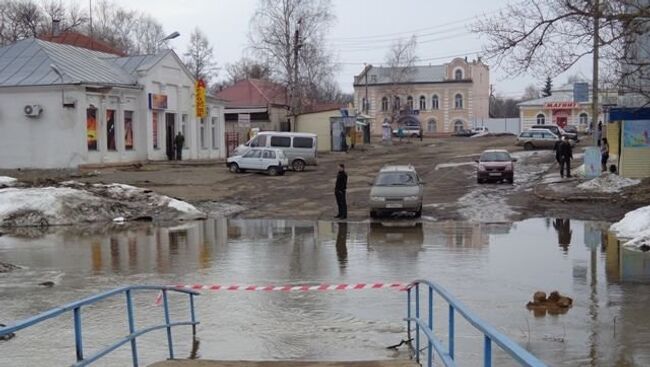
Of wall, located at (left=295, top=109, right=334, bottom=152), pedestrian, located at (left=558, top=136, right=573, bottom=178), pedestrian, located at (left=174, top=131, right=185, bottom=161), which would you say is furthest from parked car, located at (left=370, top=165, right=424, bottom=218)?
wall, located at (left=295, top=109, right=334, bottom=152)

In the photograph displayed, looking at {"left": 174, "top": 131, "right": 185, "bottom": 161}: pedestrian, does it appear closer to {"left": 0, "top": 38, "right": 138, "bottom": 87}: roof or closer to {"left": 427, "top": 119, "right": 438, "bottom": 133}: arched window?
Result: {"left": 0, "top": 38, "right": 138, "bottom": 87}: roof

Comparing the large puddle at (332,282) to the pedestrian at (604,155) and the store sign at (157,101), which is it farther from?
the store sign at (157,101)

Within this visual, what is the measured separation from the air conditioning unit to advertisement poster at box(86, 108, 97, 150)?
8.09 feet

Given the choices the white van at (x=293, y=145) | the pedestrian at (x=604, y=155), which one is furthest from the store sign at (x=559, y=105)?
the pedestrian at (x=604, y=155)

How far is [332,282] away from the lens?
45.8ft

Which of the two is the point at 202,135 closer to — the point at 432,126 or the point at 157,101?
the point at 157,101

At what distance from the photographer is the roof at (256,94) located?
6881 cm

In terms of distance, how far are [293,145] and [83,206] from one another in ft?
69.4

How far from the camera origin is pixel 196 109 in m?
52.2

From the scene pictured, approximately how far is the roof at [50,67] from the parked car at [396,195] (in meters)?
21.3

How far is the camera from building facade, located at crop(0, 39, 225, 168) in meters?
41.0

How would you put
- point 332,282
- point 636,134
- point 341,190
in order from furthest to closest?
1. point 636,134
2. point 341,190
3. point 332,282

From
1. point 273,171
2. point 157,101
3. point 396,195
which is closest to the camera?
point 396,195

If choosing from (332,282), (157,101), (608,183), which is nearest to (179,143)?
(157,101)
